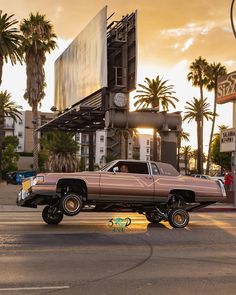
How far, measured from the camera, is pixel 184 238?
1178cm

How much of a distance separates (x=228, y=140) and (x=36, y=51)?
3056 centimetres

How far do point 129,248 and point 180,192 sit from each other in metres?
4.99

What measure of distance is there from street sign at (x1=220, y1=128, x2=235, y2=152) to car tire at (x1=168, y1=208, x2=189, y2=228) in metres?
17.2

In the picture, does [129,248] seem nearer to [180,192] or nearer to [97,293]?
[97,293]

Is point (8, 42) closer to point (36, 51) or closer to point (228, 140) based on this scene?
point (36, 51)

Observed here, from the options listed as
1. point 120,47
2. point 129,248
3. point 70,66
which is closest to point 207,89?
point 70,66

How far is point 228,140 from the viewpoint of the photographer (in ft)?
104

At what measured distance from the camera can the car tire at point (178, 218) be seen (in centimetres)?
1416

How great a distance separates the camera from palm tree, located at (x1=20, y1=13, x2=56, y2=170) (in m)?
55.6

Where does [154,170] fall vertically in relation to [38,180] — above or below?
above

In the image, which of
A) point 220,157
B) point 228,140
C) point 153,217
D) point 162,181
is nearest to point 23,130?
point 220,157

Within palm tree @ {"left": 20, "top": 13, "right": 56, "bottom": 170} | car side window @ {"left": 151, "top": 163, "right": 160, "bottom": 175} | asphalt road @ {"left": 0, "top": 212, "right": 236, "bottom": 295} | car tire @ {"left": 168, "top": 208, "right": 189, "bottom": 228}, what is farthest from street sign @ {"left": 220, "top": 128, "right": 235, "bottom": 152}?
palm tree @ {"left": 20, "top": 13, "right": 56, "bottom": 170}

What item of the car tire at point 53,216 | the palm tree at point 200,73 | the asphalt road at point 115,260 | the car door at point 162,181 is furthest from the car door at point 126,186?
the palm tree at point 200,73

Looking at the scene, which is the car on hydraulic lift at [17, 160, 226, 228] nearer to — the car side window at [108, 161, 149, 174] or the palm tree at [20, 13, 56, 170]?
the car side window at [108, 161, 149, 174]
